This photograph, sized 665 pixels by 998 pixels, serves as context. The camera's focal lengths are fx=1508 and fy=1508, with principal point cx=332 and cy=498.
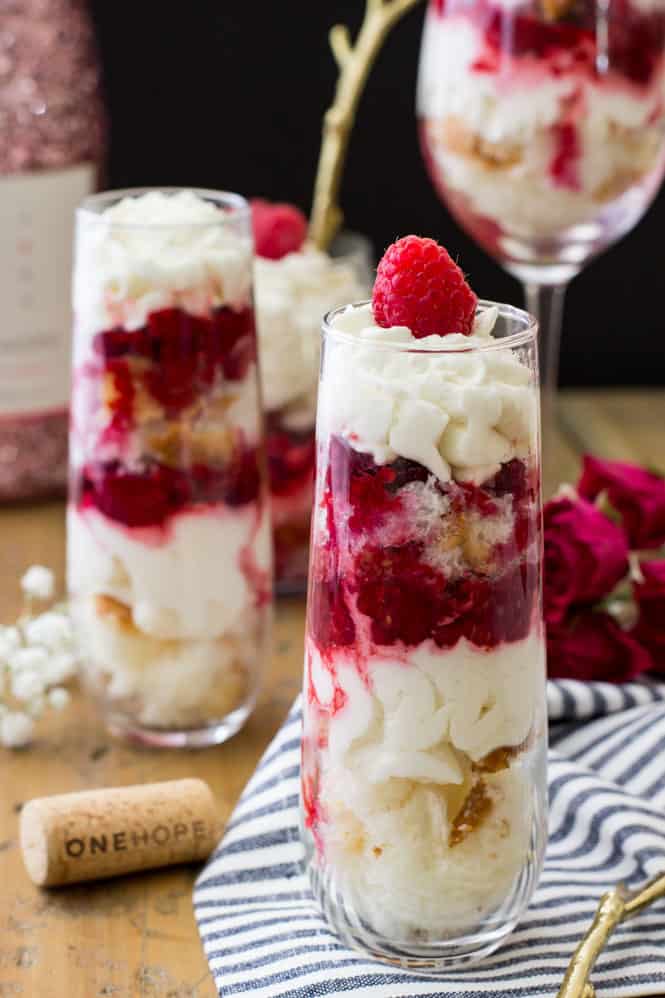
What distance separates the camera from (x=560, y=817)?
0.83 metres

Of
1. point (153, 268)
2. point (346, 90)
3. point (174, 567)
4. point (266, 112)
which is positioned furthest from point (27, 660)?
point (266, 112)

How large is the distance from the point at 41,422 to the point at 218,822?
0.59m

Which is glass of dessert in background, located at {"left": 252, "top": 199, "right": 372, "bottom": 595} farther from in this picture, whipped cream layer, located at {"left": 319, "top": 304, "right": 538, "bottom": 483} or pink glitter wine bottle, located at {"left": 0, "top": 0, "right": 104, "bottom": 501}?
whipped cream layer, located at {"left": 319, "top": 304, "right": 538, "bottom": 483}

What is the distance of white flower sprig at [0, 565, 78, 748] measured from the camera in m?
0.94

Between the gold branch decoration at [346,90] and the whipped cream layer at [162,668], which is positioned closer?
the whipped cream layer at [162,668]

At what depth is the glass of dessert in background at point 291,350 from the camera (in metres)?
1.09

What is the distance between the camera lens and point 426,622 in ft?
2.18

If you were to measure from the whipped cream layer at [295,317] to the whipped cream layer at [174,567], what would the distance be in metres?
0.19

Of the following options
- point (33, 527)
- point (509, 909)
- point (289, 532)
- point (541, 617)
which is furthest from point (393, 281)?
point (33, 527)

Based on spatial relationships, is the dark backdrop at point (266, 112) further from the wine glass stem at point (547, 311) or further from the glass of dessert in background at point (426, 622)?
the glass of dessert in background at point (426, 622)

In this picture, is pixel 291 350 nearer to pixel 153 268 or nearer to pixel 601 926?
pixel 153 268

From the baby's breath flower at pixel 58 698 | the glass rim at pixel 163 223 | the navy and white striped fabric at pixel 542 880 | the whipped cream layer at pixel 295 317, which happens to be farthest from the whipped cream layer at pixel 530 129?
the baby's breath flower at pixel 58 698

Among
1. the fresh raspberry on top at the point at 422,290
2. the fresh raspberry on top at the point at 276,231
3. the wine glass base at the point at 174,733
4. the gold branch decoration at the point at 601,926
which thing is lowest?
the wine glass base at the point at 174,733

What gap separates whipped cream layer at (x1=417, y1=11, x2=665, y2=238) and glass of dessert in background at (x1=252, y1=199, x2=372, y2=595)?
123 mm
